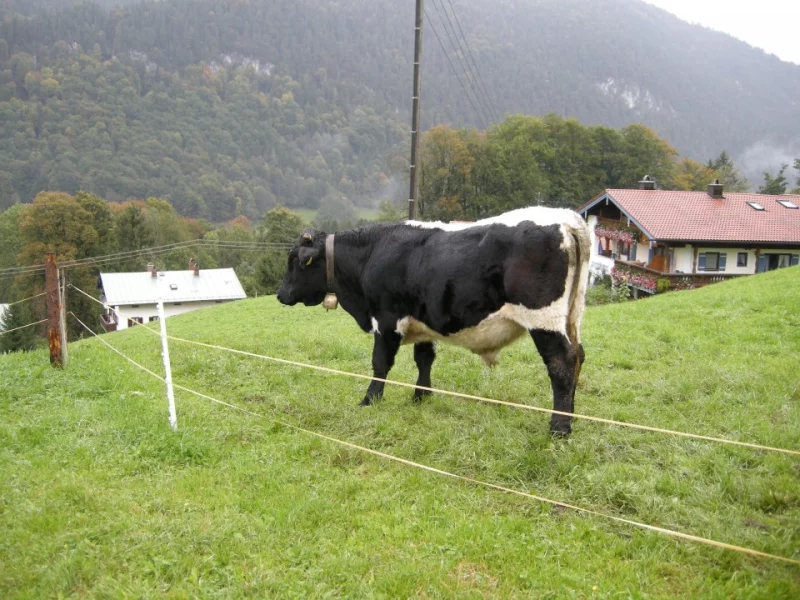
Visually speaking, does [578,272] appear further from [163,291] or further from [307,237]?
[163,291]

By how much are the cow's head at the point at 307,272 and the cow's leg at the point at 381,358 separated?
1417mm

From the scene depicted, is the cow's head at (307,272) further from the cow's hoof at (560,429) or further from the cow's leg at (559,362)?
the cow's hoof at (560,429)

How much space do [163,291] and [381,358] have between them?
170 ft

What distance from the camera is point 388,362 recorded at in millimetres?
7797

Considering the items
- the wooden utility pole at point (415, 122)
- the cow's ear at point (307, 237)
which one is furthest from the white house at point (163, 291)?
the cow's ear at point (307, 237)

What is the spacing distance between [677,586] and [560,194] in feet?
201

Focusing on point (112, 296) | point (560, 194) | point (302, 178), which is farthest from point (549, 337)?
point (302, 178)

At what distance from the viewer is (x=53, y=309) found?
8.88 m

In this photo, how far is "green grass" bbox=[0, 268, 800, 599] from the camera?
12.8 feet

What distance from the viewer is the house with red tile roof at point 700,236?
34344 millimetres

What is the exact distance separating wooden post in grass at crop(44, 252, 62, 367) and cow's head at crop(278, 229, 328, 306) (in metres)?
3.23

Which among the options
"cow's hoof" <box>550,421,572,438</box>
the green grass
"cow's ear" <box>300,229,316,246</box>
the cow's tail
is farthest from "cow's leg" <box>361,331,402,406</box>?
"cow's hoof" <box>550,421,572,438</box>

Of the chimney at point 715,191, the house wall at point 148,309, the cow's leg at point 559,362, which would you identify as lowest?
the house wall at point 148,309

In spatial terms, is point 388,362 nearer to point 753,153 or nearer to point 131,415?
point 131,415
